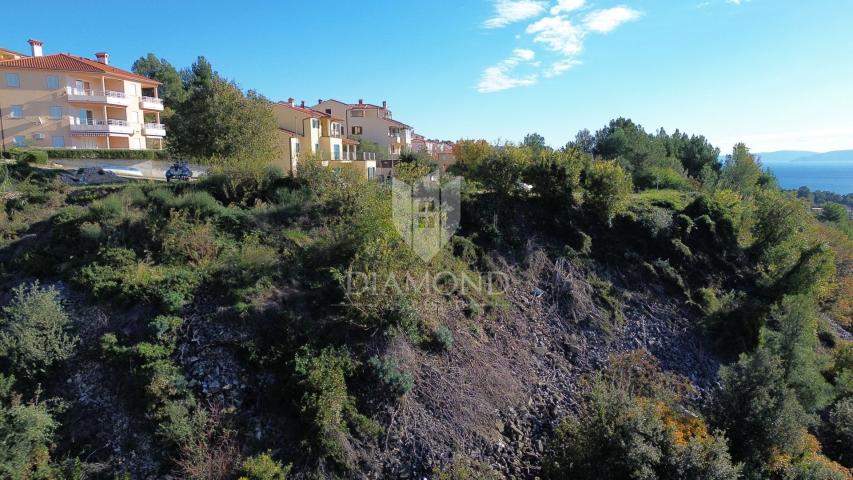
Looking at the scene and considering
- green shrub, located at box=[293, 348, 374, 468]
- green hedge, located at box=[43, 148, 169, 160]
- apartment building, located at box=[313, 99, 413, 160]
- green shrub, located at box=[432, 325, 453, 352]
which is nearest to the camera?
green shrub, located at box=[293, 348, 374, 468]

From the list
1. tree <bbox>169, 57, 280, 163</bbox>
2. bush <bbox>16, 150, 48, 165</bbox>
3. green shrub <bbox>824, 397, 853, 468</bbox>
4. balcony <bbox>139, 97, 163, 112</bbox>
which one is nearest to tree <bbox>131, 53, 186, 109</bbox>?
balcony <bbox>139, 97, 163, 112</bbox>

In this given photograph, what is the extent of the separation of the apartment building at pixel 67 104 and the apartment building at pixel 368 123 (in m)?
17.1

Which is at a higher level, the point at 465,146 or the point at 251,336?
the point at 465,146

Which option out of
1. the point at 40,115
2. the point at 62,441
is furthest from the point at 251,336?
the point at 40,115

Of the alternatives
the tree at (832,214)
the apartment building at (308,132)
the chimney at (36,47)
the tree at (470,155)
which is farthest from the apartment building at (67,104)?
the tree at (832,214)

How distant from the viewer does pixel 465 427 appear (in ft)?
28.5

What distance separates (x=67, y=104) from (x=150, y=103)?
17.9 ft

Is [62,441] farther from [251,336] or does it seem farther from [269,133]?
[269,133]

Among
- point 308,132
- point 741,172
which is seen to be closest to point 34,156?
point 308,132

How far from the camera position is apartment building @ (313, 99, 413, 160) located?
43781mm

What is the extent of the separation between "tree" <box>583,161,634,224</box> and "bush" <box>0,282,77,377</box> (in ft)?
50.4

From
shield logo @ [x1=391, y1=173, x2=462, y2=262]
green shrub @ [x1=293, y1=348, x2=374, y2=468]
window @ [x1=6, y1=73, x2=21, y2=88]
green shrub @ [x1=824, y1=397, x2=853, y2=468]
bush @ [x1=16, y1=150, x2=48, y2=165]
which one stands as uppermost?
window @ [x1=6, y1=73, x2=21, y2=88]

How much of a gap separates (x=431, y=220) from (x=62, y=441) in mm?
9173

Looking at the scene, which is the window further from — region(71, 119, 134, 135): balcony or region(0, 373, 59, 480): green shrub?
region(0, 373, 59, 480): green shrub
